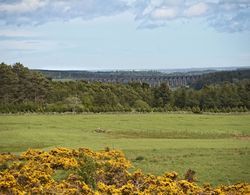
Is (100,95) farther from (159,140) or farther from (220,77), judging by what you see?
(220,77)

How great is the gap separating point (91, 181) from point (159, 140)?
21.7m

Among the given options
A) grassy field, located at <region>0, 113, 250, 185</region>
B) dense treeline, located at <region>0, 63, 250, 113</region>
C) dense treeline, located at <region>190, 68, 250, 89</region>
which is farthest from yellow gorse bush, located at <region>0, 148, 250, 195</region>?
dense treeline, located at <region>190, 68, 250, 89</region>

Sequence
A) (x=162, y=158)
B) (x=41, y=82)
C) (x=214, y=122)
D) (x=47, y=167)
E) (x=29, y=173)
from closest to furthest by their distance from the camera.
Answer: (x=29, y=173) → (x=47, y=167) → (x=162, y=158) → (x=214, y=122) → (x=41, y=82)

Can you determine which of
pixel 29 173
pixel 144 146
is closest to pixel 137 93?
pixel 144 146

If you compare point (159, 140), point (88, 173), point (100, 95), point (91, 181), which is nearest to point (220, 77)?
point (100, 95)

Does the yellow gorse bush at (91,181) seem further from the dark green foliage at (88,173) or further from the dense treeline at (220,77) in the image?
the dense treeline at (220,77)

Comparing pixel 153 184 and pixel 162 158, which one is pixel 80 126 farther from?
pixel 153 184

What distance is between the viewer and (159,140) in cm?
3900

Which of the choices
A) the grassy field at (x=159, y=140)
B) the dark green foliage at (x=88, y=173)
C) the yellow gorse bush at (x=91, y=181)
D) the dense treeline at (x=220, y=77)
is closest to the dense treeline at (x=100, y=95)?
the grassy field at (x=159, y=140)

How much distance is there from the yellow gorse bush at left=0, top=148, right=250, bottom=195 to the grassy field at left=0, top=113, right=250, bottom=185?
366 centimetres

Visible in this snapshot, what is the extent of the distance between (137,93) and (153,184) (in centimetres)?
9526

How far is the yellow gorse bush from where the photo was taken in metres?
15.7

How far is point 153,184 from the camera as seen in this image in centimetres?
1655

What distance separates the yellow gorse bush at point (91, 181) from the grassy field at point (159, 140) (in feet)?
12.0
